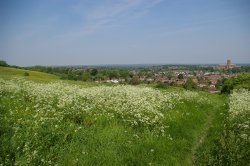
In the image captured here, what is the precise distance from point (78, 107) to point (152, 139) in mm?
3698

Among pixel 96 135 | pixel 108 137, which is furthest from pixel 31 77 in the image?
pixel 108 137

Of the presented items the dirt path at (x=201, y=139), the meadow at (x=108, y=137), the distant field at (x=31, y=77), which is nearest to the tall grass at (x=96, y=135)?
the meadow at (x=108, y=137)

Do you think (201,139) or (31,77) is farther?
(31,77)

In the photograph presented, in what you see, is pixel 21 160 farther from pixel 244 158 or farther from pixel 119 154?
pixel 244 158

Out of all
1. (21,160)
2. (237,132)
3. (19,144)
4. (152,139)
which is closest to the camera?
(21,160)

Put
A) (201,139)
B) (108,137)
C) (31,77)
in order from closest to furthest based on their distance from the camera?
(108,137), (201,139), (31,77)

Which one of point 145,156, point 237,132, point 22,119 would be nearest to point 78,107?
point 22,119

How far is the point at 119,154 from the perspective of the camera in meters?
→ 7.33

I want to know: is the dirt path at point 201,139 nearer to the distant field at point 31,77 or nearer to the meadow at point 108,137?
the meadow at point 108,137

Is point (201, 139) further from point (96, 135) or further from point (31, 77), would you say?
point (31, 77)

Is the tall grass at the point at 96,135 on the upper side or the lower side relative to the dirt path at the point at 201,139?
upper

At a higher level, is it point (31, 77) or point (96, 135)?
point (96, 135)

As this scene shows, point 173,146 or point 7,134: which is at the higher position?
point 7,134

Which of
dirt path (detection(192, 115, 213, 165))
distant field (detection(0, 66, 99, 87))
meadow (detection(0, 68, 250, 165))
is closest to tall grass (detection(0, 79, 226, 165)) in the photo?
meadow (detection(0, 68, 250, 165))
